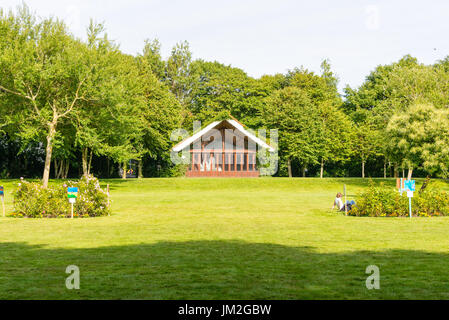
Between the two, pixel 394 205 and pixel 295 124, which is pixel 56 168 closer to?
pixel 295 124

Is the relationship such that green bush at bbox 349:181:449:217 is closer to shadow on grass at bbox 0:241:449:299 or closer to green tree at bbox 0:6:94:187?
shadow on grass at bbox 0:241:449:299

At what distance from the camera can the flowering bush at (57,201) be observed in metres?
21.8

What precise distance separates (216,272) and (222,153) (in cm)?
5503

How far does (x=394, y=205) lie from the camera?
21.8 m

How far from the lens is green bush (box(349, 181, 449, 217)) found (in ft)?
71.4

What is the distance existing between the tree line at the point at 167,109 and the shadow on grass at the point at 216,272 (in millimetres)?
27873

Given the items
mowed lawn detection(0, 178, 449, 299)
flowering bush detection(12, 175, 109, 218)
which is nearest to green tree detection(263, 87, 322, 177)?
mowed lawn detection(0, 178, 449, 299)

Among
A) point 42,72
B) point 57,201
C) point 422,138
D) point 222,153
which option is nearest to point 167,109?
point 222,153

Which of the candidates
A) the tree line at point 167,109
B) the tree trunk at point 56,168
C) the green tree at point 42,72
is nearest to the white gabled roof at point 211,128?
the tree line at point 167,109

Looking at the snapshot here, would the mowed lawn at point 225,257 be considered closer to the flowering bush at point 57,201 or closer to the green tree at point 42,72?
the flowering bush at point 57,201

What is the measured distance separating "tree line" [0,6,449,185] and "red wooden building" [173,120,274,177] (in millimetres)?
5499

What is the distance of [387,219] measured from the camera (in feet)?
66.5

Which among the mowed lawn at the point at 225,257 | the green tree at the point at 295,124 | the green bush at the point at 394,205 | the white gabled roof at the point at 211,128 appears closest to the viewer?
the mowed lawn at the point at 225,257
